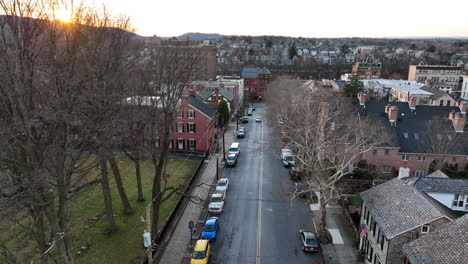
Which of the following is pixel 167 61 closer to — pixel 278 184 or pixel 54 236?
pixel 54 236

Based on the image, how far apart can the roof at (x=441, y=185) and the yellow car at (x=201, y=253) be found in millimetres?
14817

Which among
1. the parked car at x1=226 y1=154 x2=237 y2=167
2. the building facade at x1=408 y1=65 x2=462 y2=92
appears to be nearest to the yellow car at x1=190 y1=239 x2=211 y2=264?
the parked car at x1=226 y1=154 x2=237 y2=167

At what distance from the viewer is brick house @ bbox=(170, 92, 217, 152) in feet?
147

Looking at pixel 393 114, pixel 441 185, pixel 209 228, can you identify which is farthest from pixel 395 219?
pixel 393 114

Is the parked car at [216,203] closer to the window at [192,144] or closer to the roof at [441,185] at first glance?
the roof at [441,185]

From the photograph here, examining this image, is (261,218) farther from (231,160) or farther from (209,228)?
(231,160)

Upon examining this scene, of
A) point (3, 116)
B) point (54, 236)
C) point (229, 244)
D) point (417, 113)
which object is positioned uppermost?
point (3, 116)

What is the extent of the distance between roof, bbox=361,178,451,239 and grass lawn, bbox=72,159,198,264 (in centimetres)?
1587

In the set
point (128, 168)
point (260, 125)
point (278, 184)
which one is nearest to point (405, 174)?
point (278, 184)

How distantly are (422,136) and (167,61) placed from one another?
2992 centimetres

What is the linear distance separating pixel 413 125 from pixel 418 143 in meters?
2.64

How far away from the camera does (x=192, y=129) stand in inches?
1786

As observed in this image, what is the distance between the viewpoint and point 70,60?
13.5 meters

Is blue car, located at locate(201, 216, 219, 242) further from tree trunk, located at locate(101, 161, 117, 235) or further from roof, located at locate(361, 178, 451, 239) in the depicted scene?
roof, located at locate(361, 178, 451, 239)
